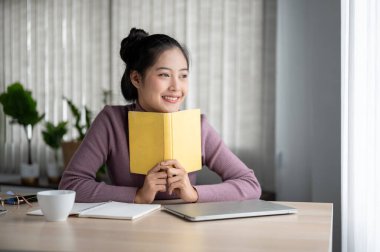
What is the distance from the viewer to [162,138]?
1458 millimetres

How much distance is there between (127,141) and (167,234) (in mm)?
706

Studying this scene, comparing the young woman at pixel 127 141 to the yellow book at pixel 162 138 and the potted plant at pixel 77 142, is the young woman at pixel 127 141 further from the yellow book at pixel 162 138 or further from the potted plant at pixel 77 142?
the potted plant at pixel 77 142

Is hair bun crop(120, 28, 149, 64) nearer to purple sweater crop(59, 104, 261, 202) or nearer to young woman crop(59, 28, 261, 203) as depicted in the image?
young woman crop(59, 28, 261, 203)

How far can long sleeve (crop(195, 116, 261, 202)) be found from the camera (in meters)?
1.54

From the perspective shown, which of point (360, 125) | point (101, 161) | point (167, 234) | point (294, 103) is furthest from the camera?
point (294, 103)

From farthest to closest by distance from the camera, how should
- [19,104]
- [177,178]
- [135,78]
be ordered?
[19,104] → [135,78] → [177,178]

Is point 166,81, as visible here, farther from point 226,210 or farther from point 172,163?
point 226,210

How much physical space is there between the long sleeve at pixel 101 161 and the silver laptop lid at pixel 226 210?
22 centimetres

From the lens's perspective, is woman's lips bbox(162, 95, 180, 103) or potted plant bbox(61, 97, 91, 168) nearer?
woman's lips bbox(162, 95, 180, 103)

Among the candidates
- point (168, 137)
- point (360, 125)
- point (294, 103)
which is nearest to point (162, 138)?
point (168, 137)

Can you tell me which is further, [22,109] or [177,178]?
[22,109]

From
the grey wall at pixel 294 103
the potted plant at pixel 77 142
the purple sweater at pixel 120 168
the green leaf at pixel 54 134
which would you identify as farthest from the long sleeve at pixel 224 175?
the green leaf at pixel 54 134

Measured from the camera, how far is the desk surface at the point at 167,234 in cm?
98

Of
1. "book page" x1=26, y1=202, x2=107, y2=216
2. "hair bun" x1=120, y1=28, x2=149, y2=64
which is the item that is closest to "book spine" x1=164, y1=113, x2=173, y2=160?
"book page" x1=26, y1=202, x2=107, y2=216
